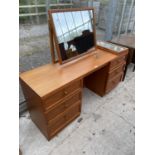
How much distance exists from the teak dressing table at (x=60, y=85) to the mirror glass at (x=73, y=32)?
0.24 feet

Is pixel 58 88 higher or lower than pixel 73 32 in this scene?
lower

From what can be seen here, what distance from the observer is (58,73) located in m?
1.38

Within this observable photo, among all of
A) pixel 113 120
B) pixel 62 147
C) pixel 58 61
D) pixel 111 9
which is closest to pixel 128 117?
pixel 113 120

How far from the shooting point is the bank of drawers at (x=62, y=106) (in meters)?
1.22

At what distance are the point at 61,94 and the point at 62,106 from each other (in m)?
0.16

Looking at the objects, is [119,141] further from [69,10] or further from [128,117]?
[69,10]

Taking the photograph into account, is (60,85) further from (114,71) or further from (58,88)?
(114,71)

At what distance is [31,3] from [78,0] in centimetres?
65

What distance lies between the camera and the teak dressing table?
3.92 ft

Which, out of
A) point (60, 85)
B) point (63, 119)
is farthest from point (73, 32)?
point (63, 119)

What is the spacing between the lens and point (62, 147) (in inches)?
55.5

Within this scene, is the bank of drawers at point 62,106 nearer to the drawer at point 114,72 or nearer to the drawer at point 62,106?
the drawer at point 62,106

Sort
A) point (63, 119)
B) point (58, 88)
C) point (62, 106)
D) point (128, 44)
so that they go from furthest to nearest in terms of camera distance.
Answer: point (128, 44) < point (63, 119) < point (62, 106) < point (58, 88)
